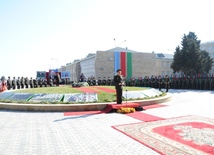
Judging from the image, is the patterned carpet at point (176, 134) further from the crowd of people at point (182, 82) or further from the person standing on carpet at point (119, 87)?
the crowd of people at point (182, 82)

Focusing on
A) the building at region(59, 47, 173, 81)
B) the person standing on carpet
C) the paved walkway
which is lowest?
the paved walkway

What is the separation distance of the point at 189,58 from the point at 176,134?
119 ft

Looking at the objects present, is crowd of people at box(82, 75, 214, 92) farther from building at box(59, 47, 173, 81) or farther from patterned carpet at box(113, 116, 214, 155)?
building at box(59, 47, 173, 81)

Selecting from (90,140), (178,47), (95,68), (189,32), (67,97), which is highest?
(189,32)

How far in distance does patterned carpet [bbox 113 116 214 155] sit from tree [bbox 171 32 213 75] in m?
34.2

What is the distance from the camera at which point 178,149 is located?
4.16m

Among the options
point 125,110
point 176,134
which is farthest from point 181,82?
point 176,134

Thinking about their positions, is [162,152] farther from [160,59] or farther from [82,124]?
[160,59]

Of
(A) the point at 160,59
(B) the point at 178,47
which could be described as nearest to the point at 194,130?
(B) the point at 178,47

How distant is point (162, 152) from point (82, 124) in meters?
3.20

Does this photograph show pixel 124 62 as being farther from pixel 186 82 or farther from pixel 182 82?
pixel 186 82

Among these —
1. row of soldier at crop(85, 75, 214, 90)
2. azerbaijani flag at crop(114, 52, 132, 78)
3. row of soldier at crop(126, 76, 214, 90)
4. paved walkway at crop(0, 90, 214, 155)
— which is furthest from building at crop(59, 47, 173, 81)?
paved walkway at crop(0, 90, 214, 155)

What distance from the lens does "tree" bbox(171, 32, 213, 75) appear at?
38.3 metres

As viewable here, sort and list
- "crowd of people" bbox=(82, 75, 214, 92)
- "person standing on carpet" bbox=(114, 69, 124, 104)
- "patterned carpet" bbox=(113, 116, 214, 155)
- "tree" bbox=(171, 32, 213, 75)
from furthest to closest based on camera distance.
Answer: "tree" bbox=(171, 32, 213, 75), "crowd of people" bbox=(82, 75, 214, 92), "person standing on carpet" bbox=(114, 69, 124, 104), "patterned carpet" bbox=(113, 116, 214, 155)
